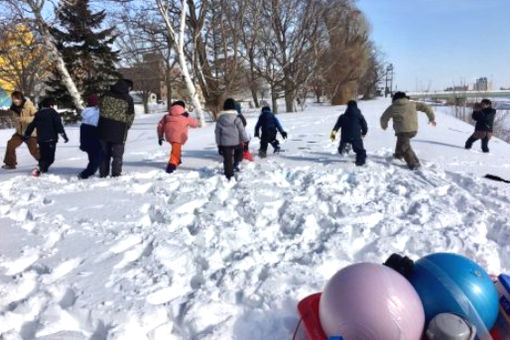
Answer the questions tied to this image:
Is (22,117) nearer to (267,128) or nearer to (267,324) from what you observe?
(267,128)

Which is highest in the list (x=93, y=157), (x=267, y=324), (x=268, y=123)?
(x=268, y=123)

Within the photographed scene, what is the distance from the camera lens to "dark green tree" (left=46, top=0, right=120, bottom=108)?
28906 millimetres

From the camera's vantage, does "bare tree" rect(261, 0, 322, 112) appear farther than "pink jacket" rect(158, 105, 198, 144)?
Yes

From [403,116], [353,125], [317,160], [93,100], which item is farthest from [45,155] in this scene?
[403,116]

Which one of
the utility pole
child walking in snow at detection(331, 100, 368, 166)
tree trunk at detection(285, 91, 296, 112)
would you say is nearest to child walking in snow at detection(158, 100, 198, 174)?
child walking in snow at detection(331, 100, 368, 166)

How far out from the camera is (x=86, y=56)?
30141 mm

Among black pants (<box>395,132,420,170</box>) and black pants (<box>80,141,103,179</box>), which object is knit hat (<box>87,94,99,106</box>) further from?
black pants (<box>395,132,420,170</box>)

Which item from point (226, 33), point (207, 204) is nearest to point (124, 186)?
point (207, 204)

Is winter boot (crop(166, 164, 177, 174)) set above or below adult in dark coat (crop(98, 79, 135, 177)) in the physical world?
below

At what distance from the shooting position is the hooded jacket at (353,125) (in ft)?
27.8

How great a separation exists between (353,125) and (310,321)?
6.10 meters

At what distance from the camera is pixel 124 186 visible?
23.4 feet

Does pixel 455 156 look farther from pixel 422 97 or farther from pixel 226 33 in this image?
pixel 422 97

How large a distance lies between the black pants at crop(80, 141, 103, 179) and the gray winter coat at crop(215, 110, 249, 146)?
2.28 meters
